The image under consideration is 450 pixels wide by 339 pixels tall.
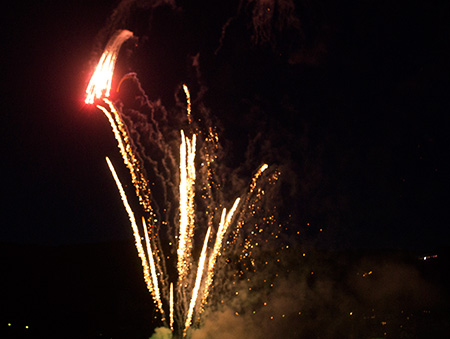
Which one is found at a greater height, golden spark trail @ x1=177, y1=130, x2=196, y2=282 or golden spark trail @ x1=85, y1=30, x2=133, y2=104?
golden spark trail @ x1=85, y1=30, x2=133, y2=104

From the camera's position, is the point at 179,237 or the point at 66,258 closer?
the point at 179,237

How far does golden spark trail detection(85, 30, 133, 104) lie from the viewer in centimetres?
696

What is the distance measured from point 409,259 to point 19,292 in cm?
2103

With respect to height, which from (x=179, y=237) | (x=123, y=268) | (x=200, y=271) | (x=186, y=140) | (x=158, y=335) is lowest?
(x=158, y=335)

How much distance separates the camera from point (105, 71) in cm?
704

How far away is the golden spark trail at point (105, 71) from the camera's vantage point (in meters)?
6.96

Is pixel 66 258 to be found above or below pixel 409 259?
above

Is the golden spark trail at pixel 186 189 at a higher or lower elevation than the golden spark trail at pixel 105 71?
lower

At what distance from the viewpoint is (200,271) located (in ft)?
28.9

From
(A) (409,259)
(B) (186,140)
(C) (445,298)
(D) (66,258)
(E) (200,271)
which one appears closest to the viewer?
(B) (186,140)

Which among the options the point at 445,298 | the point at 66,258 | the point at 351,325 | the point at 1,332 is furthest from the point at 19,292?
the point at 445,298

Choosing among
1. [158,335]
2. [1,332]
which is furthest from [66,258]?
[158,335]

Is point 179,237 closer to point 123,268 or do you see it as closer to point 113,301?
point 113,301

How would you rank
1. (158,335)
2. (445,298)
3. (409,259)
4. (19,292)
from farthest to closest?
(19,292), (409,259), (445,298), (158,335)
